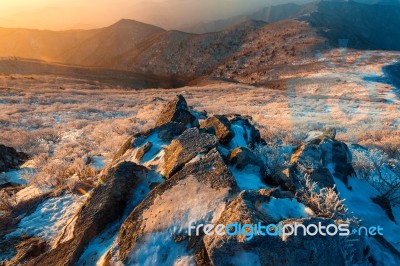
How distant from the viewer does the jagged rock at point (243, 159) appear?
20.9ft

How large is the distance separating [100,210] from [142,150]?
2262 mm

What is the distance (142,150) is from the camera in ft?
25.0

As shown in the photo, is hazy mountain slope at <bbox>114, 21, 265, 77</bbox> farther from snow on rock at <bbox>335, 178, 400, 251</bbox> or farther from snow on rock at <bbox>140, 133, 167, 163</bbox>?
snow on rock at <bbox>140, 133, 167, 163</bbox>

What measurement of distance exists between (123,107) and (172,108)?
1978cm

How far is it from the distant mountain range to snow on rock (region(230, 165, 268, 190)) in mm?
64793

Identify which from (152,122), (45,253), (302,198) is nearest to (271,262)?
(302,198)

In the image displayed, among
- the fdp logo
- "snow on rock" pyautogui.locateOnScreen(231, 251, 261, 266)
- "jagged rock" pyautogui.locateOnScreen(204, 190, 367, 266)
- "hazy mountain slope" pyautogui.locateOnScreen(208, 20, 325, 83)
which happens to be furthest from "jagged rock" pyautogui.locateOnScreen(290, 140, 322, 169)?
"hazy mountain slope" pyautogui.locateOnScreen(208, 20, 325, 83)

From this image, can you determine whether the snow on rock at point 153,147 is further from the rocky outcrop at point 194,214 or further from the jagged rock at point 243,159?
the jagged rock at point 243,159

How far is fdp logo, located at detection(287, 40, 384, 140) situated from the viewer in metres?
20.1

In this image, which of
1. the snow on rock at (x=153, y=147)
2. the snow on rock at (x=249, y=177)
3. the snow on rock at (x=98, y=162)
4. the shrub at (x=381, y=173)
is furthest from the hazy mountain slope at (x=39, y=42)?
the snow on rock at (x=249, y=177)

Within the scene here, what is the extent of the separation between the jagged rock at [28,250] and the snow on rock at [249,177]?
3.76 metres

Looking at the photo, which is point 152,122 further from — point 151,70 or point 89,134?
point 151,70

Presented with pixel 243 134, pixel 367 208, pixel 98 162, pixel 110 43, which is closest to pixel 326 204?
pixel 367 208

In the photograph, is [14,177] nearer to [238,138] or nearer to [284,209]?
[238,138]
